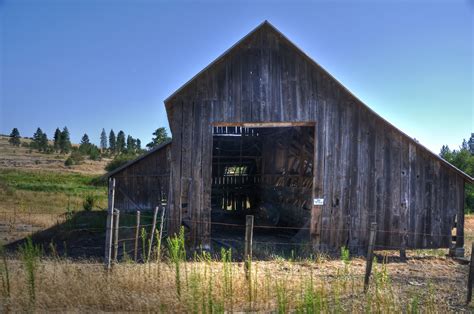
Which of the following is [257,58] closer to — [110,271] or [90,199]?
[110,271]

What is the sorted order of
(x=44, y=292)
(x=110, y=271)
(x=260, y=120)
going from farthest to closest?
(x=260, y=120), (x=110, y=271), (x=44, y=292)

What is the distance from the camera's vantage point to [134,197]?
1909cm

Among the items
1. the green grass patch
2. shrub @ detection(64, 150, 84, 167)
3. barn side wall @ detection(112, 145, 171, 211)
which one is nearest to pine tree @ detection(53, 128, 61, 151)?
shrub @ detection(64, 150, 84, 167)

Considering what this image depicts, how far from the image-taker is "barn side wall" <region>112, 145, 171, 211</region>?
1881 cm

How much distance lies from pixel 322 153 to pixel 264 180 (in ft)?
26.4

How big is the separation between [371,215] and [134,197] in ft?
34.9

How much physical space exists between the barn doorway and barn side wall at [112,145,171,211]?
2531 mm

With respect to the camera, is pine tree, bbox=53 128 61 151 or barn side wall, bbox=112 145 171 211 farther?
pine tree, bbox=53 128 61 151

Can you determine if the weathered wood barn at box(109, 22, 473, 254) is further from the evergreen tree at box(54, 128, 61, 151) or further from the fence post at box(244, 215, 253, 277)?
the evergreen tree at box(54, 128, 61, 151)

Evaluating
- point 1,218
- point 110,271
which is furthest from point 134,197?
point 110,271

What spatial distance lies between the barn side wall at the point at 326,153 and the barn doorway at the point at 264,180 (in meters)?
2.95

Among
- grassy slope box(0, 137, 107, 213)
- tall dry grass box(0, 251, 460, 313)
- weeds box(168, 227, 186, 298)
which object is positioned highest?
grassy slope box(0, 137, 107, 213)

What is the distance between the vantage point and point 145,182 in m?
19.0

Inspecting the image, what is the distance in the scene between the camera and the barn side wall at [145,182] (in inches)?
741
